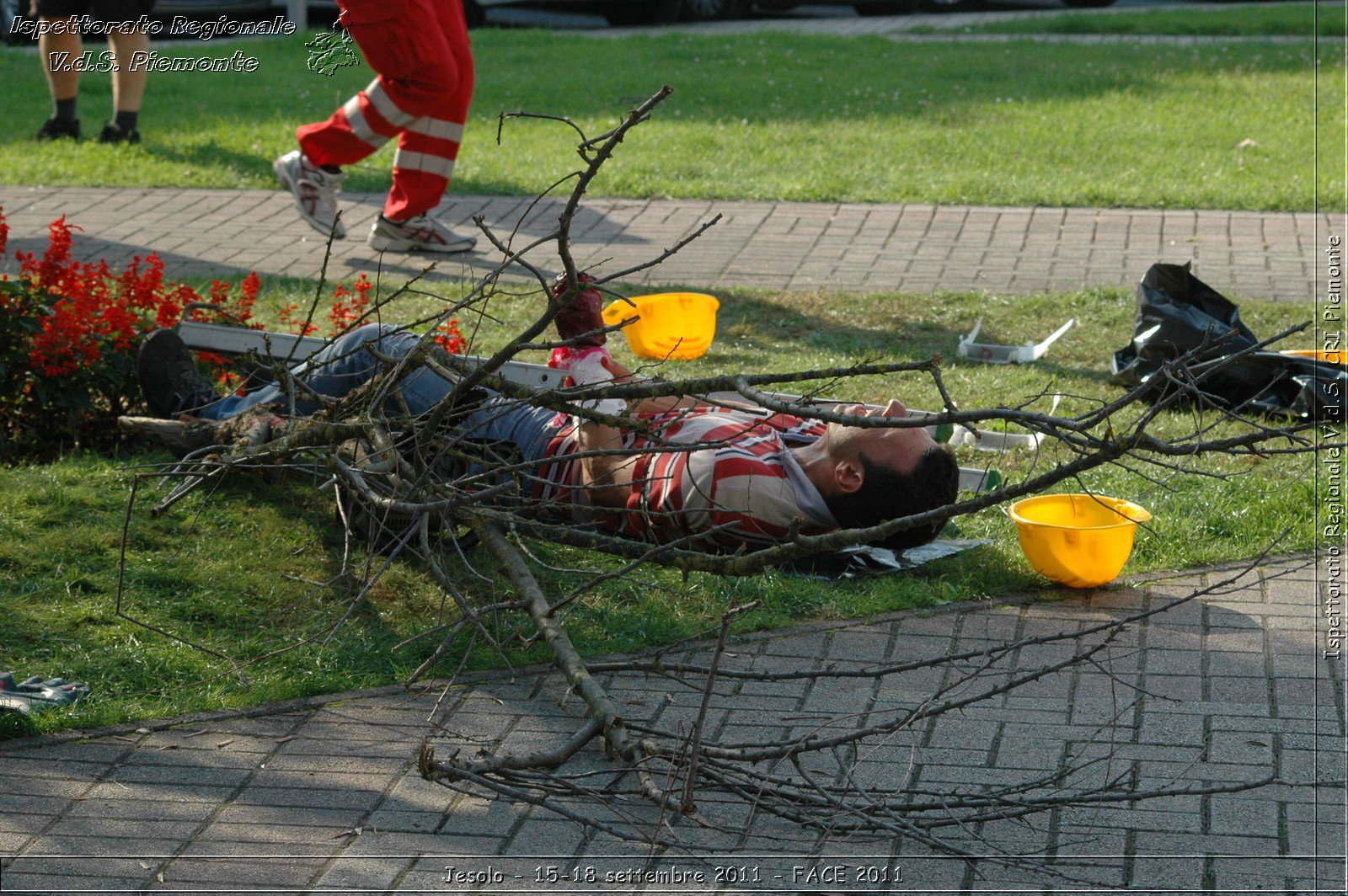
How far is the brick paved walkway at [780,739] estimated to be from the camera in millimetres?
2801

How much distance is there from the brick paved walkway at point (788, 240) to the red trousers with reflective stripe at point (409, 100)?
1.55 ft

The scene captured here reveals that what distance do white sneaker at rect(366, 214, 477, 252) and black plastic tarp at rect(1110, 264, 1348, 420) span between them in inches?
135

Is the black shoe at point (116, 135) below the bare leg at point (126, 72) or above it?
below

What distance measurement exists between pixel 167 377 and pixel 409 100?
259cm

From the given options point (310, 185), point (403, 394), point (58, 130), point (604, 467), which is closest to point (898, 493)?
point (604, 467)

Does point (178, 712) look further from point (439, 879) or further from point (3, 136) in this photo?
point (3, 136)

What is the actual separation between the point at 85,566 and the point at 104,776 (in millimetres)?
1166

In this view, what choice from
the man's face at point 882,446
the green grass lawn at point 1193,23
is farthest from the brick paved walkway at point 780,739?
the green grass lawn at point 1193,23

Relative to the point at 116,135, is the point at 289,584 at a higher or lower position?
lower

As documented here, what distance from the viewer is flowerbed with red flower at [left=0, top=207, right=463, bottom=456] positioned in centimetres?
487

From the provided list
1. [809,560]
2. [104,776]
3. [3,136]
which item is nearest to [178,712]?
[104,776]

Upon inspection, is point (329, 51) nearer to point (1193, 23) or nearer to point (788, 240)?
point (788, 240)

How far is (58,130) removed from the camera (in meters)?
10.1

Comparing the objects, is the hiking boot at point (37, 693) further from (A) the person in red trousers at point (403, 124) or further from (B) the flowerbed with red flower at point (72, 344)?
(A) the person in red trousers at point (403, 124)
